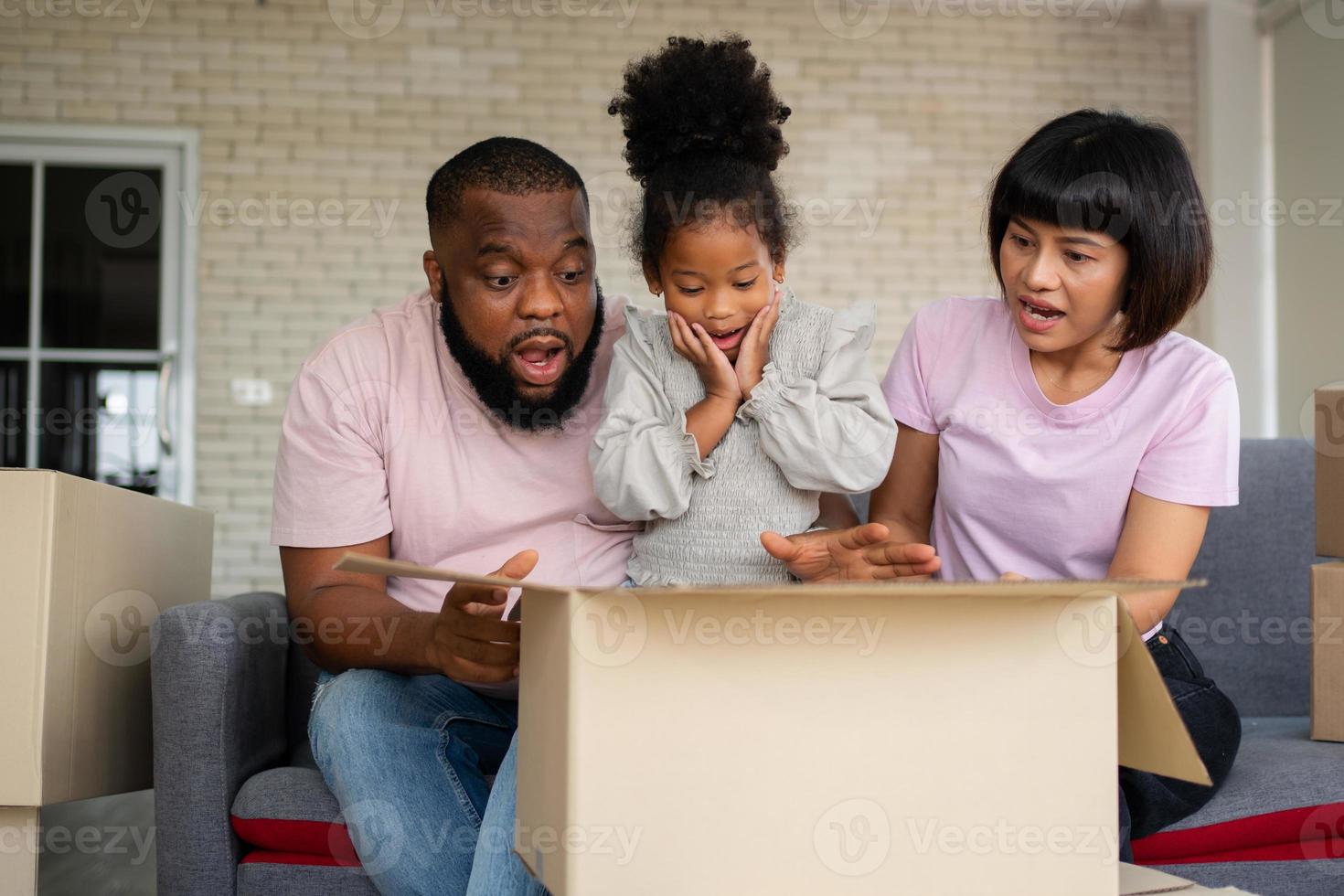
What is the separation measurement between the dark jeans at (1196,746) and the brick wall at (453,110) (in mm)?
3881

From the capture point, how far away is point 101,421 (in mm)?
5215

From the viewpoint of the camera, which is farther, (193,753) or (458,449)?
(458,449)

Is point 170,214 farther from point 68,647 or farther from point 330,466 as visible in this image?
point 68,647

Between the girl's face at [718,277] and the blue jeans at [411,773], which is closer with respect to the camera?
the blue jeans at [411,773]

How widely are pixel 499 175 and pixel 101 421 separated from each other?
3.92m

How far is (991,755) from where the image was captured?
3.47 feet

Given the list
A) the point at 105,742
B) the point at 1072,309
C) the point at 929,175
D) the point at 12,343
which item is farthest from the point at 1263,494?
the point at 12,343

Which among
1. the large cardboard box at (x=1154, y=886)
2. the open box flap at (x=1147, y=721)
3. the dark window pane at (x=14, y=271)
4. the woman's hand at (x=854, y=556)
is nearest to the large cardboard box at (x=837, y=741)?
the open box flap at (x=1147, y=721)

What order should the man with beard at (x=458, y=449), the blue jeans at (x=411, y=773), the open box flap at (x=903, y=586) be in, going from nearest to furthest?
the open box flap at (x=903, y=586) < the blue jeans at (x=411, y=773) < the man with beard at (x=458, y=449)

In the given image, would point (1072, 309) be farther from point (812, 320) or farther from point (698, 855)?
point (698, 855)

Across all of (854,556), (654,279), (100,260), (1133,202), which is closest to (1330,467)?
(1133,202)

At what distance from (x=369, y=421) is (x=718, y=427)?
604mm

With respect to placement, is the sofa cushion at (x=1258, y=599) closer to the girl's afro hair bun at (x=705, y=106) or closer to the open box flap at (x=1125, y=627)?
the girl's afro hair bun at (x=705, y=106)

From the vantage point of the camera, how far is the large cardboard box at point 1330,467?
6.58ft
